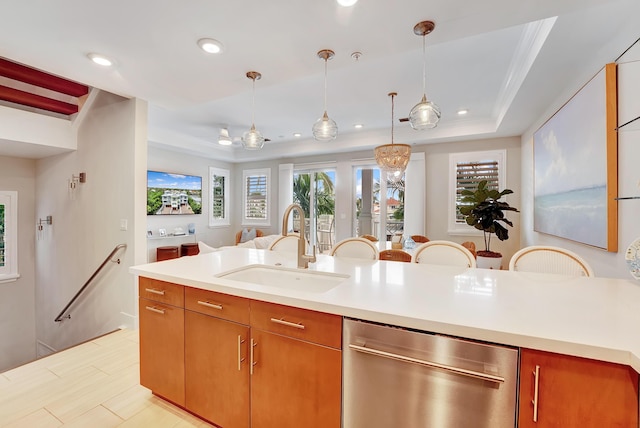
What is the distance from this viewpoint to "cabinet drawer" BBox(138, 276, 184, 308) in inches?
63.4

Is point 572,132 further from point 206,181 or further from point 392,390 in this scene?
point 206,181

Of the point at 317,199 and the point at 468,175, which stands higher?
the point at 468,175

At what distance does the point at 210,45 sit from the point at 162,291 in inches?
70.4

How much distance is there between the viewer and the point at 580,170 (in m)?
2.38

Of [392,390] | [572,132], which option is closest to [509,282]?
[392,390]

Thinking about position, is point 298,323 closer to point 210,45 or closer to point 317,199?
point 210,45

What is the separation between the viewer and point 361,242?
8.25 ft

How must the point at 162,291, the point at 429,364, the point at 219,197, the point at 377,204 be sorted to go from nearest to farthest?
the point at 429,364 → the point at 162,291 → the point at 377,204 → the point at 219,197

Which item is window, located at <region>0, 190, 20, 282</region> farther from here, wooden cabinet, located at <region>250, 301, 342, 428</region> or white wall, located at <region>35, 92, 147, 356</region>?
wooden cabinet, located at <region>250, 301, 342, 428</region>

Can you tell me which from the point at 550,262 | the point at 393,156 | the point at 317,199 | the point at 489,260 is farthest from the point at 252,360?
the point at 317,199

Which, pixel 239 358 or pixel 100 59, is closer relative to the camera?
pixel 239 358

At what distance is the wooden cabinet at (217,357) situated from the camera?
1394 millimetres

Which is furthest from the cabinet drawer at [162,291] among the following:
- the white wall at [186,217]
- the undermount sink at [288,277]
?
the white wall at [186,217]

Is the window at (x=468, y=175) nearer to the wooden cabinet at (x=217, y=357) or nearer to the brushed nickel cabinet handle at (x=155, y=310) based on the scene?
the wooden cabinet at (x=217, y=357)
